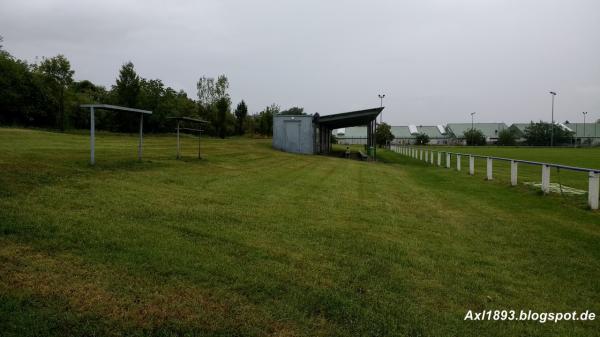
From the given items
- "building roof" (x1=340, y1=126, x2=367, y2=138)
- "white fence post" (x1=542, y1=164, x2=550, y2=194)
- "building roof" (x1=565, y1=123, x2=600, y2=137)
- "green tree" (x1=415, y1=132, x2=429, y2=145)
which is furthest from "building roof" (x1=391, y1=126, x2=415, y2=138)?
"white fence post" (x1=542, y1=164, x2=550, y2=194)

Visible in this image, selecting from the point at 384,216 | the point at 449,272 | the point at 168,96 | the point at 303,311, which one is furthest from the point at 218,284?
the point at 168,96

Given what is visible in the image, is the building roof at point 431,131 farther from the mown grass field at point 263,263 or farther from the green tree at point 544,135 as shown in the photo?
the mown grass field at point 263,263

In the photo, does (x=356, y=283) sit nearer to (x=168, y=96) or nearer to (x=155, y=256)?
(x=155, y=256)

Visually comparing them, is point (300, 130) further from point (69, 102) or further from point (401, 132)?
point (401, 132)

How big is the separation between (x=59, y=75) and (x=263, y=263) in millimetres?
44527

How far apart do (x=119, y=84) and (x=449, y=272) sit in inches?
1461

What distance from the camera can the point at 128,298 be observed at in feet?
11.8

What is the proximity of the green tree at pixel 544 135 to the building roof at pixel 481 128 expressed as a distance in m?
22.9

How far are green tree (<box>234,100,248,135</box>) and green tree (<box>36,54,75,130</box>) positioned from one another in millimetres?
20629

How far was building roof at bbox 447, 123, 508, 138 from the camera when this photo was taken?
116500 millimetres

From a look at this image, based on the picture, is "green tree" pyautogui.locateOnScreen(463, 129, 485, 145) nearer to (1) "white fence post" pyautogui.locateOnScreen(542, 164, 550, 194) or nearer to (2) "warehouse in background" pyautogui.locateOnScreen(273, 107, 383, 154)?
(2) "warehouse in background" pyautogui.locateOnScreen(273, 107, 383, 154)

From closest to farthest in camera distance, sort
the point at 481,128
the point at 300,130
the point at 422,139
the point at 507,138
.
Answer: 1. the point at 300,130
2. the point at 507,138
3. the point at 422,139
4. the point at 481,128

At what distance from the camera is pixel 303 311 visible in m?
3.63

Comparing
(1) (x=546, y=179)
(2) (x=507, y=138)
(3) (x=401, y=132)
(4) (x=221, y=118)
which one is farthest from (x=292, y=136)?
(3) (x=401, y=132)
